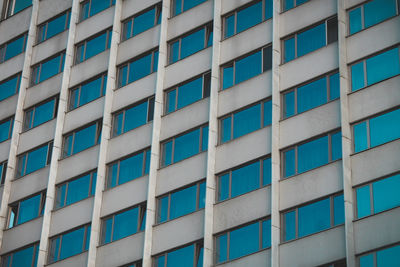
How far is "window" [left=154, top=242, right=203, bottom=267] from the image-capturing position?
165 ft

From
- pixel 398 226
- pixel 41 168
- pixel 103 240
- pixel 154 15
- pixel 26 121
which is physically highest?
pixel 154 15

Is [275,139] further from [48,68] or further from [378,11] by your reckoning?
[48,68]

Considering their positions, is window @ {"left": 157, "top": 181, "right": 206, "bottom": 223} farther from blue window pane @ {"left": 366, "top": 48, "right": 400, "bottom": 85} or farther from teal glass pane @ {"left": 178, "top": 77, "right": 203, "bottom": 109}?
blue window pane @ {"left": 366, "top": 48, "right": 400, "bottom": 85}

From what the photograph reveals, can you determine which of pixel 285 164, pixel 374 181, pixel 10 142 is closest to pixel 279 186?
pixel 285 164

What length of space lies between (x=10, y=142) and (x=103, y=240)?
12.3 metres

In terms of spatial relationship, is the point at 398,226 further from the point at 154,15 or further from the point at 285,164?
the point at 154,15

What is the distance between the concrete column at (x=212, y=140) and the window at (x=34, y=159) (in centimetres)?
1257

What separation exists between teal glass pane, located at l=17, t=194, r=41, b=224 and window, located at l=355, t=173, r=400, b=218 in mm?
22035

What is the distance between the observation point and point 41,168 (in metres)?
60.9

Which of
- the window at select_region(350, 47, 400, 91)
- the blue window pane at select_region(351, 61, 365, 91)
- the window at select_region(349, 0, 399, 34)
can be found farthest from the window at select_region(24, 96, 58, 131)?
the window at select_region(350, 47, 400, 91)

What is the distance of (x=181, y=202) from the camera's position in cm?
5288

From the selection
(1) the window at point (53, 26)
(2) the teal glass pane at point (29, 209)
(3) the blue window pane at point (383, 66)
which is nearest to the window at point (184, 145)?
(2) the teal glass pane at point (29, 209)

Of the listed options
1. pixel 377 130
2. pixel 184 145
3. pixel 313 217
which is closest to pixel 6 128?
pixel 184 145

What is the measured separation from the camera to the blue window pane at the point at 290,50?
52906 mm
